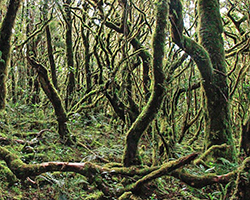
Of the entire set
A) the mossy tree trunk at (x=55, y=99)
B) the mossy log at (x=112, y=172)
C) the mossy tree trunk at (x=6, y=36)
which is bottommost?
the mossy log at (x=112, y=172)

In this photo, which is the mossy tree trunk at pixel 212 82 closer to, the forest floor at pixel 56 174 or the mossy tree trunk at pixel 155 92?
the forest floor at pixel 56 174

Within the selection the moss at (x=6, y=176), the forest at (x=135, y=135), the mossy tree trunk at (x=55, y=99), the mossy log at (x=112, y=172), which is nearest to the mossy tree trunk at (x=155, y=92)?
the forest at (x=135, y=135)

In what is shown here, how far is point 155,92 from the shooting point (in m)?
4.48

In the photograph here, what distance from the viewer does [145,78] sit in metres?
7.77

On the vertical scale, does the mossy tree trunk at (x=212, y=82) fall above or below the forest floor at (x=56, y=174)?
above

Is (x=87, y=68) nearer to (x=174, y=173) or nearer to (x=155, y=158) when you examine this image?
(x=155, y=158)

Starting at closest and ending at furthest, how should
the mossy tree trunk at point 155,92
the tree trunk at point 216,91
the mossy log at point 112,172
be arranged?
the mossy log at point 112,172
the mossy tree trunk at point 155,92
the tree trunk at point 216,91

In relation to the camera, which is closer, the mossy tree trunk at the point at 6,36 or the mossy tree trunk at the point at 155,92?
the mossy tree trunk at the point at 6,36

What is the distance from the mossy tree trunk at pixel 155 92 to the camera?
4.39 metres

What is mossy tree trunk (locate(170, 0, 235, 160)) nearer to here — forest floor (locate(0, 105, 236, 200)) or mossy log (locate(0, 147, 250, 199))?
forest floor (locate(0, 105, 236, 200))

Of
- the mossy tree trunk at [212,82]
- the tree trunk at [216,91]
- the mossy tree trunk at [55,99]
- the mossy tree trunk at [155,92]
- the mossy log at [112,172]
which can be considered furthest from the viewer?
the tree trunk at [216,91]

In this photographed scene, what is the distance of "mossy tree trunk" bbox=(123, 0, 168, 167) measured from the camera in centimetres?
439

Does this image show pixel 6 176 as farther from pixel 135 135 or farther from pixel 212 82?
pixel 212 82

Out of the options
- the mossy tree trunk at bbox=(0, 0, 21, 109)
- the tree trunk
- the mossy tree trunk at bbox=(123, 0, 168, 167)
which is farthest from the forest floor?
the mossy tree trunk at bbox=(0, 0, 21, 109)
